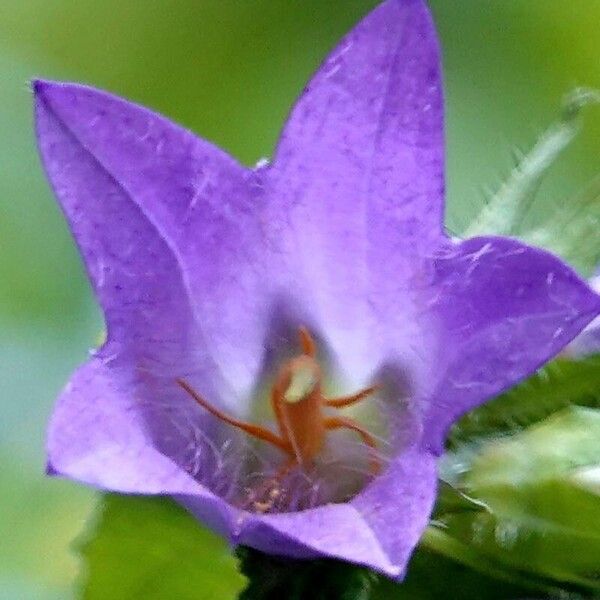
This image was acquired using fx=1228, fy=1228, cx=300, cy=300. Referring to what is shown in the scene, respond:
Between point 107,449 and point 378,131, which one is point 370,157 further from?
point 107,449

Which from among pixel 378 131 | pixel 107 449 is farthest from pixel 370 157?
pixel 107 449

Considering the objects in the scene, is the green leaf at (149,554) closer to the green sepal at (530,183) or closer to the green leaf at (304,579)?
the green leaf at (304,579)

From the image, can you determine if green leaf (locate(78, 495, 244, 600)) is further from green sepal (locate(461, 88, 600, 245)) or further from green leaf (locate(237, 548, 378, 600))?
green sepal (locate(461, 88, 600, 245))

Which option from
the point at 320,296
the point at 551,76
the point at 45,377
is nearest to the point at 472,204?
the point at 320,296

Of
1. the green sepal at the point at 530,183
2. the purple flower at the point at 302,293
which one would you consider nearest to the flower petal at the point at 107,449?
the purple flower at the point at 302,293

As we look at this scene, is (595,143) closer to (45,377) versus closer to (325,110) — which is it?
(45,377)

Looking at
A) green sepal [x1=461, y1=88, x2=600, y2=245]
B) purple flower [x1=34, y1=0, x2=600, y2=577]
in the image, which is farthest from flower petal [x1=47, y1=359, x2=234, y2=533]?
green sepal [x1=461, y1=88, x2=600, y2=245]
